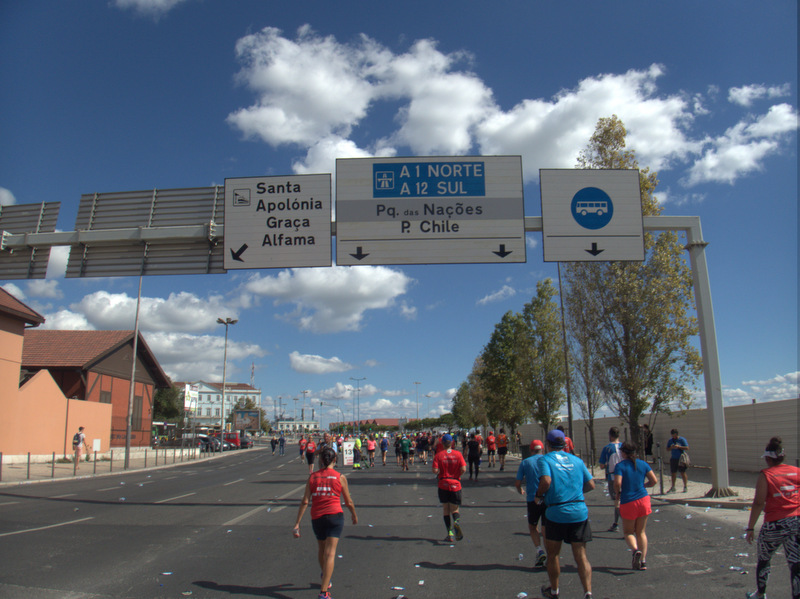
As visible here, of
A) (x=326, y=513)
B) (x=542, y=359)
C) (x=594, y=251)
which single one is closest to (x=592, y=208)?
(x=594, y=251)

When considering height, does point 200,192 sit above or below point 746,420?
above

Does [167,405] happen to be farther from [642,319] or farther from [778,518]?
[778,518]

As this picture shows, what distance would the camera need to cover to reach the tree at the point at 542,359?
35.2 meters

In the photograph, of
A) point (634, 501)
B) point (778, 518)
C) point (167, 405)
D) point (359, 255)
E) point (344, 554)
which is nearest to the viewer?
point (778, 518)

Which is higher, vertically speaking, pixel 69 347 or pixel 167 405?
pixel 69 347

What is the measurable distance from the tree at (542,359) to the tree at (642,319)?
518 inches

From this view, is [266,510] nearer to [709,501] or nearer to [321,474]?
[321,474]

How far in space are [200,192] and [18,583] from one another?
27.9 feet

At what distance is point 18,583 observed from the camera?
6.54 m

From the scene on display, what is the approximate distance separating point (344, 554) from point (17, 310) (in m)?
26.1

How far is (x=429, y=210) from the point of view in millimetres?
11586

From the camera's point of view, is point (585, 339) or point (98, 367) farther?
point (98, 367)

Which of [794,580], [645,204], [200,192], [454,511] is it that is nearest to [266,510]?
[454,511]

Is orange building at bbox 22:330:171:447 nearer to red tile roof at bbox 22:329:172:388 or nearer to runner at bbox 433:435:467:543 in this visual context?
red tile roof at bbox 22:329:172:388
